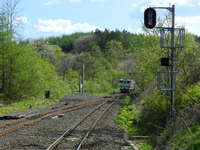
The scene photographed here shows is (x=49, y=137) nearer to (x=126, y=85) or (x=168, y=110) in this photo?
(x=168, y=110)

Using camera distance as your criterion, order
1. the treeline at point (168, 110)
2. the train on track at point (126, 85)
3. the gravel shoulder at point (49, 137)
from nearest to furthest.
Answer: the treeline at point (168, 110), the gravel shoulder at point (49, 137), the train on track at point (126, 85)

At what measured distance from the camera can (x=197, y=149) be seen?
8.08 metres

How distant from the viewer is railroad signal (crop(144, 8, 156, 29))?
39.2 ft

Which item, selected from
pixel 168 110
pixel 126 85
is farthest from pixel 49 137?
pixel 126 85

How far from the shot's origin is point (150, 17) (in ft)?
39.4

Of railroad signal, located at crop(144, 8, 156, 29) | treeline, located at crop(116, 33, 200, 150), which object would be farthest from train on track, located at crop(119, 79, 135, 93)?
railroad signal, located at crop(144, 8, 156, 29)

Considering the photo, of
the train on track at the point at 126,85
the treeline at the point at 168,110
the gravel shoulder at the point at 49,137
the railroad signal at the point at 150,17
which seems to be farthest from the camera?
the train on track at the point at 126,85

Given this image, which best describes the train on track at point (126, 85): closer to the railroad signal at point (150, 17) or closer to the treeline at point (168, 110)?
the treeline at point (168, 110)

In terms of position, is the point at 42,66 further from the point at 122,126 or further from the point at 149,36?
the point at 122,126

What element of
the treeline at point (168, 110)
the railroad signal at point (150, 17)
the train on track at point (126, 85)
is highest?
the railroad signal at point (150, 17)

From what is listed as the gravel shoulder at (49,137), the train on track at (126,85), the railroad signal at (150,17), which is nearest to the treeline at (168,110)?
the gravel shoulder at (49,137)

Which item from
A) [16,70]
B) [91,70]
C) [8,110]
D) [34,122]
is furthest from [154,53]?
[91,70]

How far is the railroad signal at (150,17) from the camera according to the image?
1195cm

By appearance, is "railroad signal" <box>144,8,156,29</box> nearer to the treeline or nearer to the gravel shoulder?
the treeline
